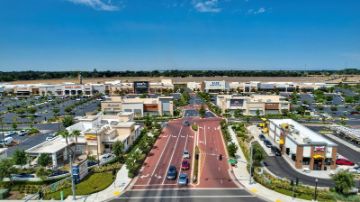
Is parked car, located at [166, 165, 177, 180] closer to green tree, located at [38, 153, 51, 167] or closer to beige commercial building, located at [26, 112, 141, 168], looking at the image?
beige commercial building, located at [26, 112, 141, 168]

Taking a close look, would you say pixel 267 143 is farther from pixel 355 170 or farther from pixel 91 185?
pixel 91 185

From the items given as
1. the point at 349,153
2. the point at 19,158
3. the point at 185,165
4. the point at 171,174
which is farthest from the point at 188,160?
the point at 349,153

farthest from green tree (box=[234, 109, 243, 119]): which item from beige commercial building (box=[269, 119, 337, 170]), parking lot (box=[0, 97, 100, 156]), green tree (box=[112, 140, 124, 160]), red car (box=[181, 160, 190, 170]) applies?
parking lot (box=[0, 97, 100, 156])

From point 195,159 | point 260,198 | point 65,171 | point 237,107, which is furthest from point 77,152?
point 237,107

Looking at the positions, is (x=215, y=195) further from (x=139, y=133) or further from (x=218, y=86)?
(x=218, y=86)

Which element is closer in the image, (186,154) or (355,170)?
(355,170)

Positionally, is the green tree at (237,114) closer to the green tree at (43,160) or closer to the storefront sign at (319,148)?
the storefront sign at (319,148)

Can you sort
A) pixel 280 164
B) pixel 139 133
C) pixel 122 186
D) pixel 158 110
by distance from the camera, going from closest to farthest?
pixel 122 186 → pixel 280 164 → pixel 139 133 → pixel 158 110
